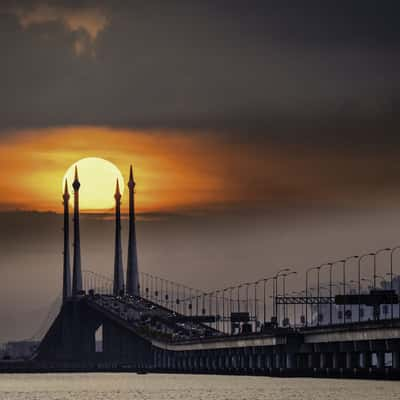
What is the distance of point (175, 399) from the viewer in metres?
174

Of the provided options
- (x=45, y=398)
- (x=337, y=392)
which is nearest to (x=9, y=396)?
(x=45, y=398)

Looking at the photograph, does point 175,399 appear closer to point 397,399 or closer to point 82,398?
point 82,398

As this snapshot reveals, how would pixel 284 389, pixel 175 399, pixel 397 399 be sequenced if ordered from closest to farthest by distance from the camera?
pixel 397 399 → pixel 175 399 → pixel 284 389

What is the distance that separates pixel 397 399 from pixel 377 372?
4602 cm

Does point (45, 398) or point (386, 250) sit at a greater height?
point (386, 250)

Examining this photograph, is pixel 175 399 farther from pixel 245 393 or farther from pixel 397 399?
pixel 397 399

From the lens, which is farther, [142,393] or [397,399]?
[142,393]

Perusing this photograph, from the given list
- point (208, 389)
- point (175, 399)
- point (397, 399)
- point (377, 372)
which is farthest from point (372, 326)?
point (397, 399)

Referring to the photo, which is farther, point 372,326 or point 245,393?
point 372,326

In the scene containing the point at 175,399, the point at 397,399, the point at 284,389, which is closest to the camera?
the point at 397,399

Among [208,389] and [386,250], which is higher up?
[386,250]

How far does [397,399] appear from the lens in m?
152

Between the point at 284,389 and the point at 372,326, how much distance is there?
47.5ft

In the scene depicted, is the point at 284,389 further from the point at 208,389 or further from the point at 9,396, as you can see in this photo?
the point at 9,396
